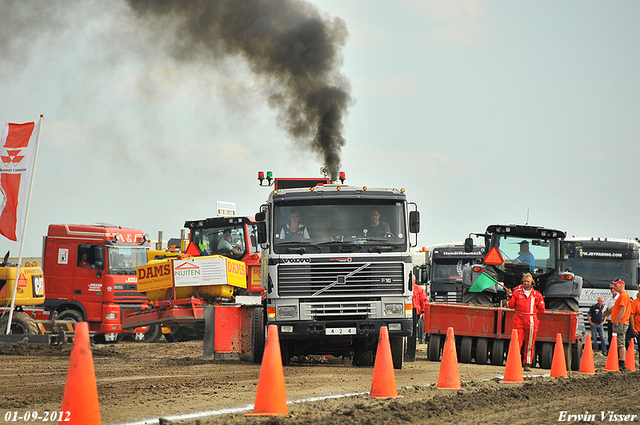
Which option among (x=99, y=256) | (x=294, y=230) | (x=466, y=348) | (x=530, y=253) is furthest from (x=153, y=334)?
(x=294, y=230)

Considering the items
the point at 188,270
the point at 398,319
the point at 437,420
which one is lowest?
the point at 437,420

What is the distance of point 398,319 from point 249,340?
3087mm

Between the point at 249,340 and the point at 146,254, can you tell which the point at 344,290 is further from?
the point at 146,254

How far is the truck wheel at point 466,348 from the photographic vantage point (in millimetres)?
15344

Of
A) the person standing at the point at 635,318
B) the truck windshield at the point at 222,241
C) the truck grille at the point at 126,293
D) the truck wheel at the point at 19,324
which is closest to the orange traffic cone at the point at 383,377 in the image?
the person standing at the point at 635,318

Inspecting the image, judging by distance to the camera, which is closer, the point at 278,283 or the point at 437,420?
the point at 437,420

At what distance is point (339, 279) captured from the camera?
12.3 metres

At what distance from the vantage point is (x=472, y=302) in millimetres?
17625

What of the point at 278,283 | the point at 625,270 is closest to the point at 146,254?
the point at 278,283

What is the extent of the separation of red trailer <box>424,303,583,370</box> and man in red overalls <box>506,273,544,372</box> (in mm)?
1608

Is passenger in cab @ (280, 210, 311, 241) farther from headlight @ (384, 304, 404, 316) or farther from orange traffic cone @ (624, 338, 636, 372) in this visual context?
orange traffic cone @ (624, 338, 636, 372)

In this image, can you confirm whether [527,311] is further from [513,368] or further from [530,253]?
[530,253]

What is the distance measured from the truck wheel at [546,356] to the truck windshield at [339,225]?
4.46 meters

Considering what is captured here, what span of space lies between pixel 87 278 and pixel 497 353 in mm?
12100
